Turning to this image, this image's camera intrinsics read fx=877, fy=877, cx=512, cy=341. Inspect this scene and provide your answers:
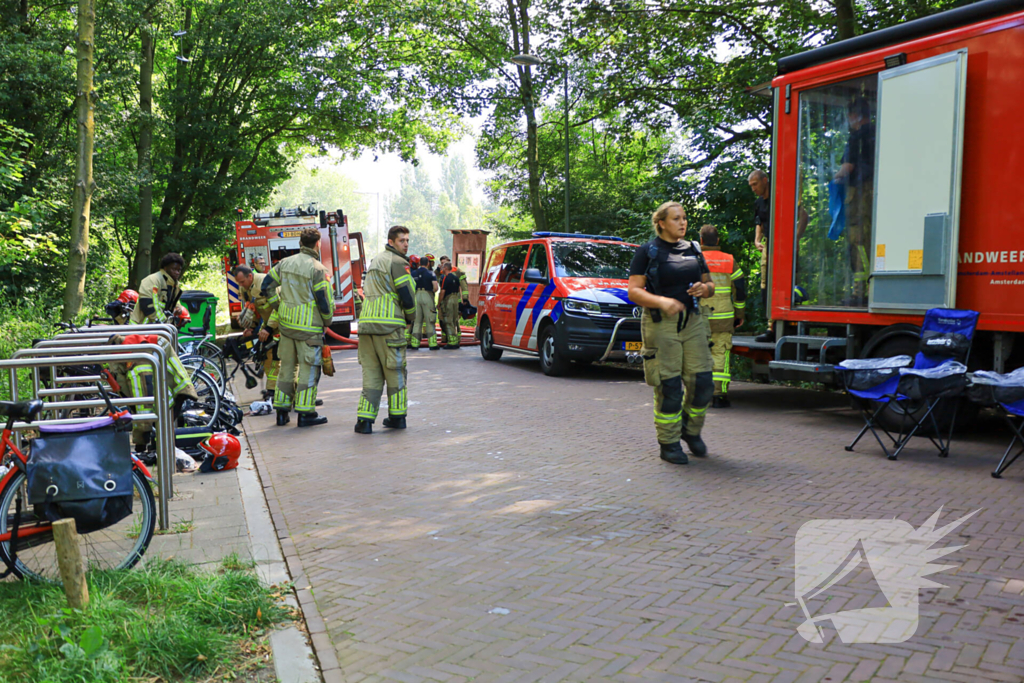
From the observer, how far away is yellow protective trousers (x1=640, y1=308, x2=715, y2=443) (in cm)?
681

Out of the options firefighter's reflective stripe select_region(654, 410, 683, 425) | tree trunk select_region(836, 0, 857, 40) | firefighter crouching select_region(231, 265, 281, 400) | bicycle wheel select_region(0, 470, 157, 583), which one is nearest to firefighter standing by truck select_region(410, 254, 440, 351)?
firefighter crouching select_region(231, 265, 281, 400)

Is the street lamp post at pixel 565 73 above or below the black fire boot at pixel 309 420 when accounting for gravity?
above

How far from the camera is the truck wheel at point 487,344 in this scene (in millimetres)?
15672

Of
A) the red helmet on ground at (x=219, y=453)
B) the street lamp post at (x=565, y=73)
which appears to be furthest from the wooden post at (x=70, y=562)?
the street lamp post at (x=565, y=73)

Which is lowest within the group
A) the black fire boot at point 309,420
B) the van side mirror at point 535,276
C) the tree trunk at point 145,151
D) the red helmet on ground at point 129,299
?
the black fire boot at point 309,420

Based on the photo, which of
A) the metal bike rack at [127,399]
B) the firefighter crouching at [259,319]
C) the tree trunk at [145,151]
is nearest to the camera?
the metal bike rack at [127,399]

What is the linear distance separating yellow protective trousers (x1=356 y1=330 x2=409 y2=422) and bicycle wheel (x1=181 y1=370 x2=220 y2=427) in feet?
4.43

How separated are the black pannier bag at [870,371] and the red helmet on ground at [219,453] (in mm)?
5043

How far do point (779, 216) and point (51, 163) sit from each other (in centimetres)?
1536

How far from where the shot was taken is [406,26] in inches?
1019

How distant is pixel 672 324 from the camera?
22.4 feet

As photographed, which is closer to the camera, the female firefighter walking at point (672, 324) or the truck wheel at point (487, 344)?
the female firefighter walking at point (672, 324)

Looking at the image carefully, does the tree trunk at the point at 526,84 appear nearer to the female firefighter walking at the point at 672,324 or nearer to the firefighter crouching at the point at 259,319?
the firefighter crouching at the point at 259,319
